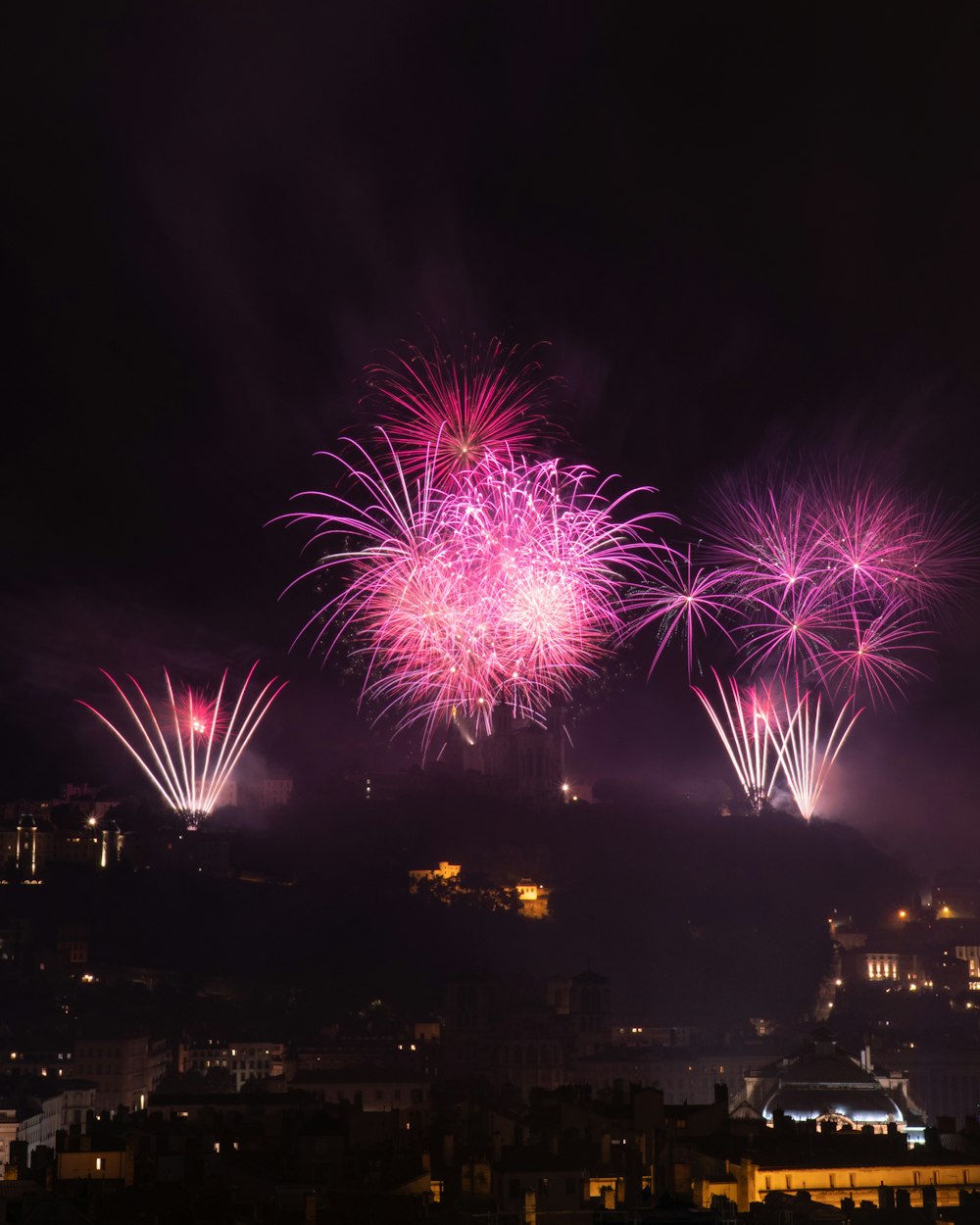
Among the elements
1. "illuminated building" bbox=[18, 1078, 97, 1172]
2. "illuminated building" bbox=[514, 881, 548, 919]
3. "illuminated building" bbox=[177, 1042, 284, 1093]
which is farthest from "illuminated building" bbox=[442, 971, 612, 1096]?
"illuminated building" bbox=[18, 1078, 97, 1172]

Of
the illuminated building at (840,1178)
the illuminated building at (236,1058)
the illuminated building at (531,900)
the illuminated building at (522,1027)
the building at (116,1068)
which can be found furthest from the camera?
the illuminated building at (531,900)

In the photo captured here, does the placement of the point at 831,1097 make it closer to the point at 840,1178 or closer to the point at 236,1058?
the point at 840,1178

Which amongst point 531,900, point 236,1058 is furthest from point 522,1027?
point 531,900

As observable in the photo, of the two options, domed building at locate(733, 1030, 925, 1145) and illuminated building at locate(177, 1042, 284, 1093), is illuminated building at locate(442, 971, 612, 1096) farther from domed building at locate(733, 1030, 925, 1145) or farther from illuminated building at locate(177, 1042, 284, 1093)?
domed building at locate(733, 1030, 925, 1145)

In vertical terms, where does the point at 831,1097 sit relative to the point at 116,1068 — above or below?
below

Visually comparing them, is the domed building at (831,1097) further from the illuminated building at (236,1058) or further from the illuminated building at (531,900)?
the illuminated building at (531,900)

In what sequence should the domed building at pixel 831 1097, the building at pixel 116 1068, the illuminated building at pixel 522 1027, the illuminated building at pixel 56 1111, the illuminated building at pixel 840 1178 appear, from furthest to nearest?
the illuminated building at pixel 522 1027 → the building at pixel 116 1068 → the illuminated building at pixel 56 1111 → the domed building at pixel 831 1097 → the illuminated building at pixel 840 1178

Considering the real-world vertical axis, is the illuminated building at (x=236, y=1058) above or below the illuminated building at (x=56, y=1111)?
above

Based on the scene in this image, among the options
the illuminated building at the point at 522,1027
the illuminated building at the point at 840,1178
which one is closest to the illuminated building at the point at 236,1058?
the illuminated building at the point at 522,1027

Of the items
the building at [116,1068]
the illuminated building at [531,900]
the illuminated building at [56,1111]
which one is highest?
the illuminated building at [531,900]
